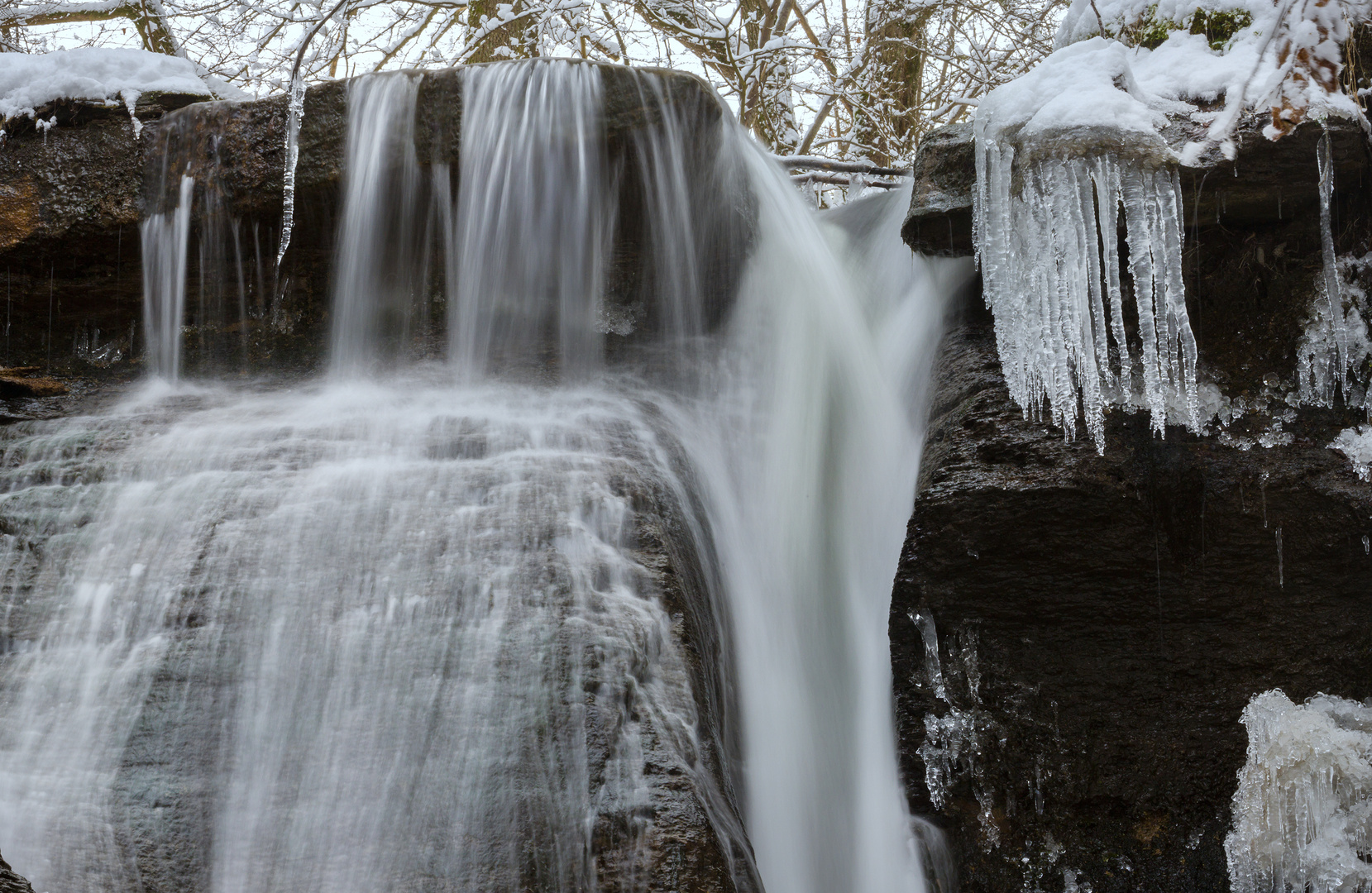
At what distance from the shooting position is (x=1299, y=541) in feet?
10.5

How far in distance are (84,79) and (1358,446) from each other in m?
5.35

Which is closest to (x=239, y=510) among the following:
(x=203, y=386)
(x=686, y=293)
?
(x=203, y=386)

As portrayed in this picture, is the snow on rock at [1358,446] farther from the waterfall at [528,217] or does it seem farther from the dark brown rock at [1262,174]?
the waterfall at [528,217]

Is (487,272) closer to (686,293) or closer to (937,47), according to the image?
(686,293)

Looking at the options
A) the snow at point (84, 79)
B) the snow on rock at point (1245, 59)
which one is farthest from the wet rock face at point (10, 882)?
the snow at point (84, 79)

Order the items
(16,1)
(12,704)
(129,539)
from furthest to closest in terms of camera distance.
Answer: (16,1) < (129,539) < (12,704)

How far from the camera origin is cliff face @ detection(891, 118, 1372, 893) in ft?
10.4

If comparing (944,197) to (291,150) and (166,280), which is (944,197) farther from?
(166,280)

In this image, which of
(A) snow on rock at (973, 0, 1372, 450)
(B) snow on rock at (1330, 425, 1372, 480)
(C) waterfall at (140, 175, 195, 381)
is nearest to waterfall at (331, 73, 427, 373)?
(C) waterfall at (140, 175, 195, 381)

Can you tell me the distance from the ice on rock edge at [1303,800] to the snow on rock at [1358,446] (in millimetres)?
770

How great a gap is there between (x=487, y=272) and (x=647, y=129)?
3.18ft

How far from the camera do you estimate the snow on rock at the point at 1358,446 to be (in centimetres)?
315

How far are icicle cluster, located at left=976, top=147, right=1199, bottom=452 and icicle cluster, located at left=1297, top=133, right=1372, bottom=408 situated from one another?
0.40 meters

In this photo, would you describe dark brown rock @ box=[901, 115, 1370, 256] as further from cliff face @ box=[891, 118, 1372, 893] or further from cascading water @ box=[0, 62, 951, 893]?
cascading water @ box=[0, 62, 951, 893]
